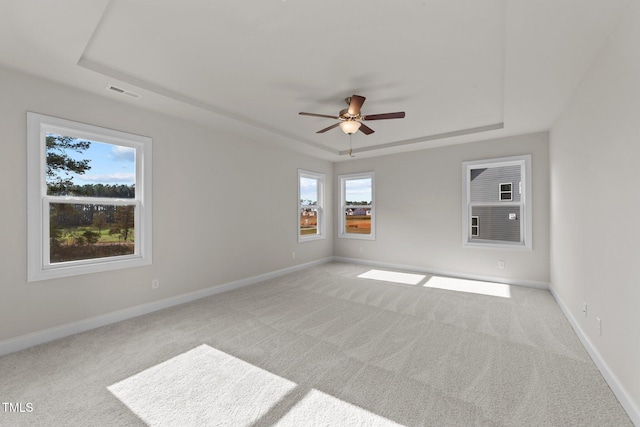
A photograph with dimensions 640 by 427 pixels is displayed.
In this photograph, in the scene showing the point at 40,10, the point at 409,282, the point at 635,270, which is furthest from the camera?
the point at 409,282

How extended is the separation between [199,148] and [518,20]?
3.76 m

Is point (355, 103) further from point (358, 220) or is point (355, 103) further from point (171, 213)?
point (358, 220)

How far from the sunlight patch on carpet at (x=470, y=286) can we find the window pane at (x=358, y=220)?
1.94 metres

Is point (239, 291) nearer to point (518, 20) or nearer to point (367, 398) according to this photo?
point (367, 398)

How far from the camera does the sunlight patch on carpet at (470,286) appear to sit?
4.12m

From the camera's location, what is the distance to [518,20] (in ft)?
5.95

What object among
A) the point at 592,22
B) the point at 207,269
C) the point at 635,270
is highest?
the point at 592,22

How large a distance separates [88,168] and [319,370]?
10.5 feet

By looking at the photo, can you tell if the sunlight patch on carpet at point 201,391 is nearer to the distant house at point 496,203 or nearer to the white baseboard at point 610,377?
the white baseboard at point 610,377

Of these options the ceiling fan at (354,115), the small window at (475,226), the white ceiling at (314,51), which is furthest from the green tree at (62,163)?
the small window at (475,226)

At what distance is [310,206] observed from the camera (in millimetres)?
6156

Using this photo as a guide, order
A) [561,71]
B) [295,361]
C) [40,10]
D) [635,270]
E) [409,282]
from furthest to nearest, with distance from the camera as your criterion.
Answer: [409,282]
[561,71]
[295,361]
[40,10]
[635,270]

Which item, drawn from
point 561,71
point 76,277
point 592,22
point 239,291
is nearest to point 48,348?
point 76,277

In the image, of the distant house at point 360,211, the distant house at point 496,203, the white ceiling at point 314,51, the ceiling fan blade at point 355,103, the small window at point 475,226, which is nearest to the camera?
the white ceiling at point 314,51
